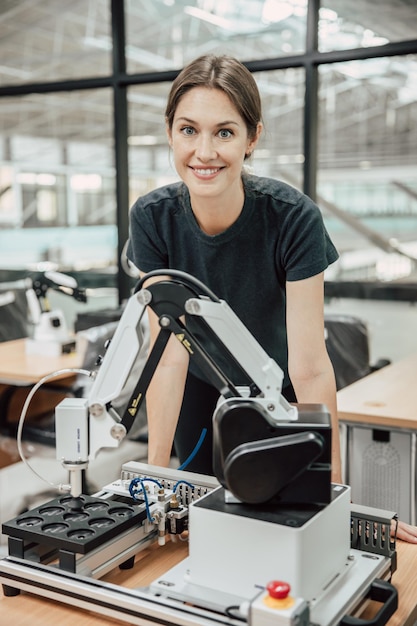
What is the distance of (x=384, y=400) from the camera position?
2.53 m

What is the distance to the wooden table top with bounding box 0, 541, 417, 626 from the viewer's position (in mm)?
1024

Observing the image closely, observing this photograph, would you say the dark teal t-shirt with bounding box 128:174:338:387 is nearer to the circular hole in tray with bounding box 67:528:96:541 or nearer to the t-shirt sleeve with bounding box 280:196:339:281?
the t-shirt sleeve with bounding box 280:196:339:281

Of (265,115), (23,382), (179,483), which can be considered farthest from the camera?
(265,115)

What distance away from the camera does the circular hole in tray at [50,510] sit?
1.14 metres

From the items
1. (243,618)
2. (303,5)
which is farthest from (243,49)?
(243,618)

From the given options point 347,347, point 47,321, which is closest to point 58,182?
point 47,321

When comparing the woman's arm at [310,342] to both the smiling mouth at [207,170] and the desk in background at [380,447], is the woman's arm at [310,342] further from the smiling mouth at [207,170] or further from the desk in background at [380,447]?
the desk in background at [380,447]

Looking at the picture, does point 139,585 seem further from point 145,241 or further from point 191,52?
point 191,52

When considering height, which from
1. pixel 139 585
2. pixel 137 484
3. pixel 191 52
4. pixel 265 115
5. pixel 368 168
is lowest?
pixel 139 585

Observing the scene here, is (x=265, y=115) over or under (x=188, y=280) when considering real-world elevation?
over

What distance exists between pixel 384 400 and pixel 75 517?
1.62 meters

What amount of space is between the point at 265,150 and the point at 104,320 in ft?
4.69

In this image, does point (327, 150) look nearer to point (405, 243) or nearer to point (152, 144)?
point (405, 243)

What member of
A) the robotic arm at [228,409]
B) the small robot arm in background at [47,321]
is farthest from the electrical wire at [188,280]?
the small robot arm in background at [47,321]
